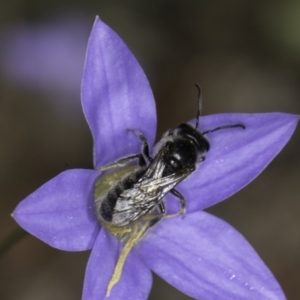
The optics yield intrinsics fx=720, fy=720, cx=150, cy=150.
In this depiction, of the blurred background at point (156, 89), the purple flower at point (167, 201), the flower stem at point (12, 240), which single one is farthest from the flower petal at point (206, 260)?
the blurred background at point (156, 89)

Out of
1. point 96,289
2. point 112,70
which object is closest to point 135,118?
point 112,70

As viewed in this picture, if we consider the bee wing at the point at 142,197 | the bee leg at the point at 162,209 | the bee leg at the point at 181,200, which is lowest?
the bee leg at the point at 162,209

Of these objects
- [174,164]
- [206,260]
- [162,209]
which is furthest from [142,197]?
[206,260]

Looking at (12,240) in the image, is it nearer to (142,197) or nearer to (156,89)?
(142,197)

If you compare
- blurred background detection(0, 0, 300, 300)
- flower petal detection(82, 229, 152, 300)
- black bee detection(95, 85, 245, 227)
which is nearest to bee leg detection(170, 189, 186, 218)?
black bee detection(95, 85, 245, 227)

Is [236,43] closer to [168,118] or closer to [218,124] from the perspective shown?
[168,118]

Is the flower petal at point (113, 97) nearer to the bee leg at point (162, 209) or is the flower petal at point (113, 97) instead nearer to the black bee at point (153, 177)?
the black bee at point (153, 177)
